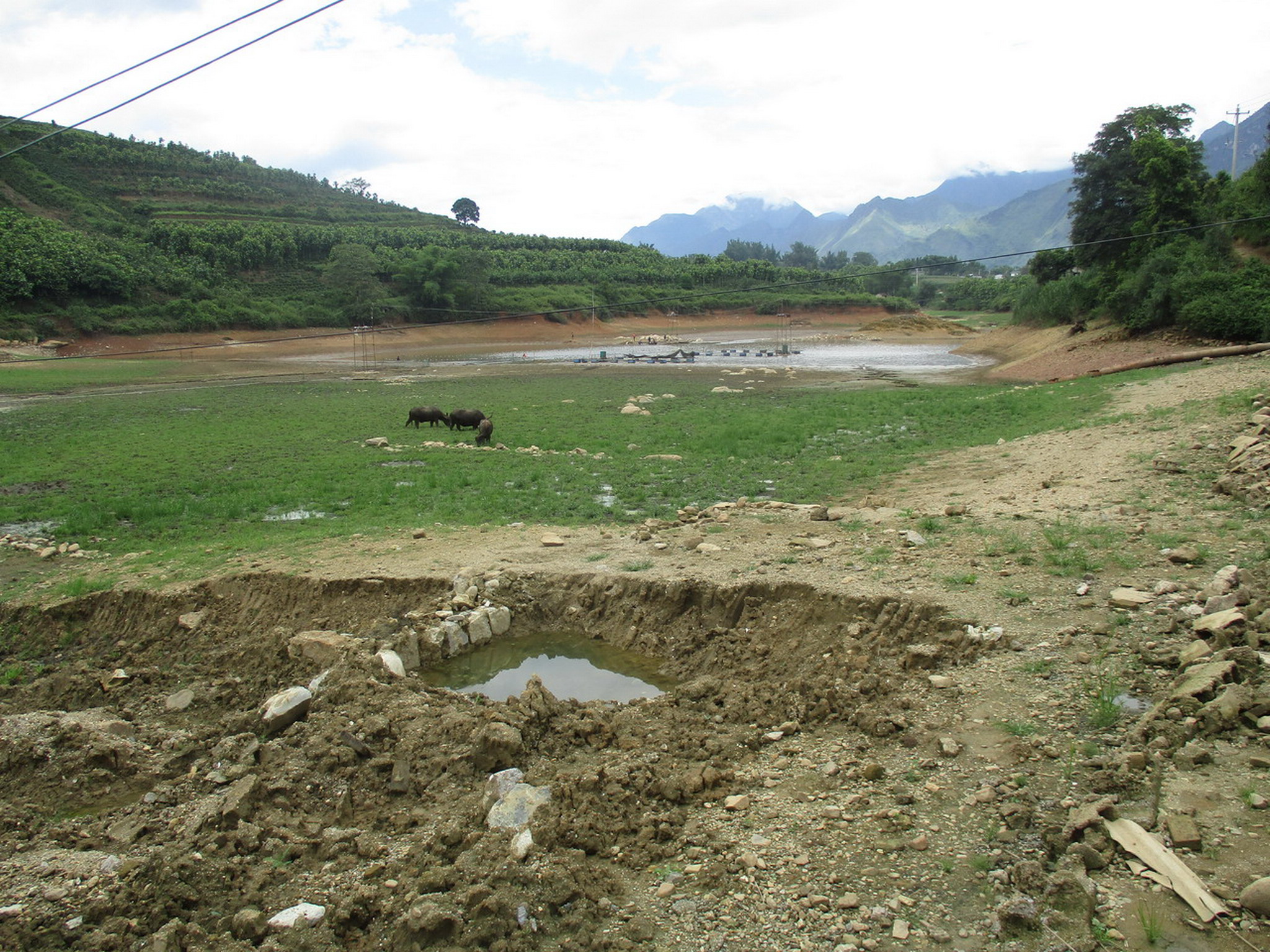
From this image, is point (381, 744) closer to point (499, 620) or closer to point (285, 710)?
point (285, 710)

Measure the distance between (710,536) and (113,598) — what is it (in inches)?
303

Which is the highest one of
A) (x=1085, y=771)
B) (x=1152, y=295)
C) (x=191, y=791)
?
(x=1152, y=295)

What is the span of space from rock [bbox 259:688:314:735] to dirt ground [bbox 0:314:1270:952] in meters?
0.06

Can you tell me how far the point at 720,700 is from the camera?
6.93 metres

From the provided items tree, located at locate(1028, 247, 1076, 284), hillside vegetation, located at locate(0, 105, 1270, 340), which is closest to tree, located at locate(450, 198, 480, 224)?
hillside vegetation, located at locate(0, 105, 1270, 340)

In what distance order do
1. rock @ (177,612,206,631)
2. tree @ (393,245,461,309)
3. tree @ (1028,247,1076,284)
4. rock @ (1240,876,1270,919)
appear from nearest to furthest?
rock @ (1240,876,1270,919)
rock @ (177,612,206,631)
tree @ (1028,247,1076,284)
tree @ (393,245,461,309)

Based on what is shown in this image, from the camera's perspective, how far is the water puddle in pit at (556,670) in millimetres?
8055

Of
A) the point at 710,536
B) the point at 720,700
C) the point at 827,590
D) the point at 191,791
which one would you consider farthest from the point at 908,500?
the point at 191,791

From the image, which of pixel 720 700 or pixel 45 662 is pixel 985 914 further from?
pixel 45 662

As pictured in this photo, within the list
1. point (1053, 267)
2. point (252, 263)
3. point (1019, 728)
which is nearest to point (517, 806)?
point (1019, 728)

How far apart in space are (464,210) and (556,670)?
133 m

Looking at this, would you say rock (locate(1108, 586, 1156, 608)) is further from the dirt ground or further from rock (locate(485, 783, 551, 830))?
rock (locate(485, 783, 551, 830))

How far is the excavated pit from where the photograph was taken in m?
4.46

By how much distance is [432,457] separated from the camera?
17859 mm
